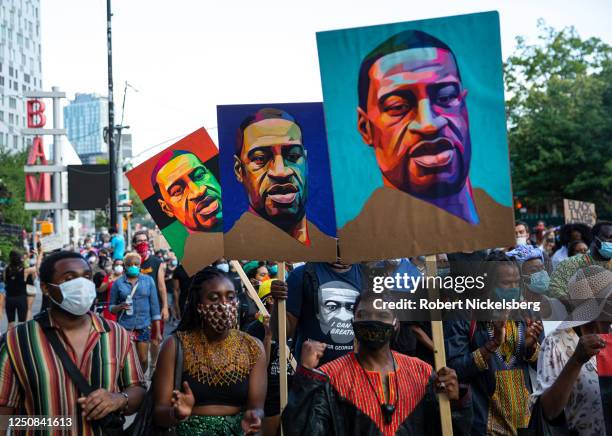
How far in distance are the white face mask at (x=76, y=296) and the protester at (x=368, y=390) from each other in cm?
108

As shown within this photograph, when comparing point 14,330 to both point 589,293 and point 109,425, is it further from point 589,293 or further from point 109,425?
point 589,293

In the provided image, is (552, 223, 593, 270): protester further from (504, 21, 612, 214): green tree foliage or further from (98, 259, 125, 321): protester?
(504, 21, 612, 214): green tree foliage

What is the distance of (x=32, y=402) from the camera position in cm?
393

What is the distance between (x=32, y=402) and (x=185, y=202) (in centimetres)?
454

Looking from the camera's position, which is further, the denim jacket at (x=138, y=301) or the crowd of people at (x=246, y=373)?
the denim jacket at (x=138, y=301)

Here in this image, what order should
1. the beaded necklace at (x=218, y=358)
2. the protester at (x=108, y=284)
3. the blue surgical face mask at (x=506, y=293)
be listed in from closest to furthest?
the beaded necklace at (x=218, y=358)
the blue surgical face mask at (x=506, y=293)
the protester at (x=108, y=284)

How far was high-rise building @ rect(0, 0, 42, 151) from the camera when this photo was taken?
352ft

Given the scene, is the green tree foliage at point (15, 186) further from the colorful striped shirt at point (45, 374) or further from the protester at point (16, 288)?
the colorful striped shirt at point (45, 374)

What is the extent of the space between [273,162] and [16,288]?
1065cm

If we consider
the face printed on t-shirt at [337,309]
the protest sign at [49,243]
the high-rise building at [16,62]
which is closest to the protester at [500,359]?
the face printed on t-shirt at [337,309]

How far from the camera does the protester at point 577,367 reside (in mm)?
3832

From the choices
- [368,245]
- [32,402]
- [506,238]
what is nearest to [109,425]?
[32,402]

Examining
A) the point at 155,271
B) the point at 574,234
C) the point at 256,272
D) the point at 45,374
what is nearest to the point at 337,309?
the point at 45,374

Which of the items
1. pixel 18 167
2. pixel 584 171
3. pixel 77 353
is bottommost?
pixel 77 353
